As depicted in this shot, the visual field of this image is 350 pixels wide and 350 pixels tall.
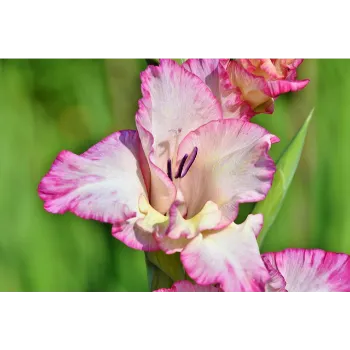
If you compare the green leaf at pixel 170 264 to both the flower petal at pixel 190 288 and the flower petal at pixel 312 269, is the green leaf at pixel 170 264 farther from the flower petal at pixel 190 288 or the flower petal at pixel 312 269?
the flower petal at pixel 312 269

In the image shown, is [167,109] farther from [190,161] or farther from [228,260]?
[228,260]

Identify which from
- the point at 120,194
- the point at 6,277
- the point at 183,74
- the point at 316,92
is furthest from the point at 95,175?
the point at 316,92

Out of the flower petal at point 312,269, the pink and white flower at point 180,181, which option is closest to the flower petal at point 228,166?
the pink and white flower at point 180,181

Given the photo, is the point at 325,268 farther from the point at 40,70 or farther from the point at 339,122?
the point at 40,70

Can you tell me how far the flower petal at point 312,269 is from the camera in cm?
88

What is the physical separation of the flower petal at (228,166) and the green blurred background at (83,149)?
6.3 inches

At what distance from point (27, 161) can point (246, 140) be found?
364 mm

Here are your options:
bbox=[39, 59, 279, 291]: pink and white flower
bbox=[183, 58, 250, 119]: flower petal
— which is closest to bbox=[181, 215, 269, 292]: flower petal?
bbox=[39, 59, 279, 291]: pink and white flower

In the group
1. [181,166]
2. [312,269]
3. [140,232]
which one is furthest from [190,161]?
[312,269]

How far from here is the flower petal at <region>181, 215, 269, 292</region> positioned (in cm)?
74

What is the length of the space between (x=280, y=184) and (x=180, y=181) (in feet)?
0.54

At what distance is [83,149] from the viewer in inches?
37.6

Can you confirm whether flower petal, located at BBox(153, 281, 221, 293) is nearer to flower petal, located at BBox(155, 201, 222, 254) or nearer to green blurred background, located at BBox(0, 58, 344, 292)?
flower petal, located at BBox(155, 201, 222, 254)

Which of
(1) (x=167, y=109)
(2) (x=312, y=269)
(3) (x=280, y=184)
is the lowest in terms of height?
(2) (x=312, y=269)
